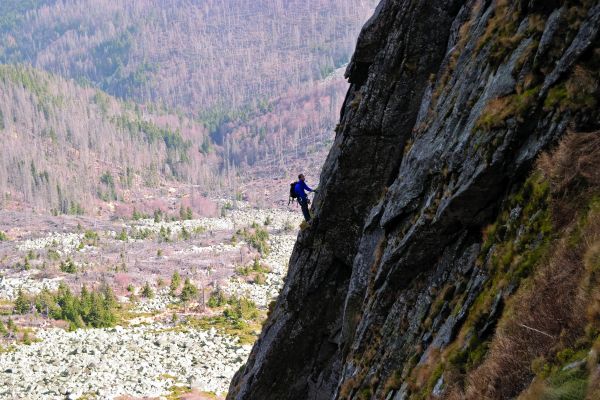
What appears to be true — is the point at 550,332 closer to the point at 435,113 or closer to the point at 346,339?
the point at 435,113

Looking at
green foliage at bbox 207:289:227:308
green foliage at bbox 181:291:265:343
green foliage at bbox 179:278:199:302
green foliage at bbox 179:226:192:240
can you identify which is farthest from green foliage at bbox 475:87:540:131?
green foliage at bbox 179:226:192:240

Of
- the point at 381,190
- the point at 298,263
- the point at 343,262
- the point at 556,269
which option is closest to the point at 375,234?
the point at 381,190

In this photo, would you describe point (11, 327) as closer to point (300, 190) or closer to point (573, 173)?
point (300, 190)

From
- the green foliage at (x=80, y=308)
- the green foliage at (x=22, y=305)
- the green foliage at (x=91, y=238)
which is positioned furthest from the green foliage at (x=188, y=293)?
the green foliage at (x=91, y=238)

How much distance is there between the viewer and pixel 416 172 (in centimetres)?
1762

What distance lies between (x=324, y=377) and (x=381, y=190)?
27.7 feet

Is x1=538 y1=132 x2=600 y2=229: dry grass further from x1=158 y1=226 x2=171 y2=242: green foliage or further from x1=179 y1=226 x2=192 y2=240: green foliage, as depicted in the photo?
x1=179 y1=226 x2=192 y2=240: green foliage

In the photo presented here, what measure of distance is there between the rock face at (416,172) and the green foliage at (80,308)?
81053mm

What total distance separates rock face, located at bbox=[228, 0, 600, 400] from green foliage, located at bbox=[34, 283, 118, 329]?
8105 centimetres

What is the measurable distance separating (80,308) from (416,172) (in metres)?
97.4

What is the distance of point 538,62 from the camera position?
13.9 meters

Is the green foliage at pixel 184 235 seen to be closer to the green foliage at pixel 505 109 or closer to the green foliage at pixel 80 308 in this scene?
the green foliage at pixel 80 308

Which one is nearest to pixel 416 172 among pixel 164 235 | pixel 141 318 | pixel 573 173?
pixel 573 173

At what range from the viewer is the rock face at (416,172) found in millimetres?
13320
